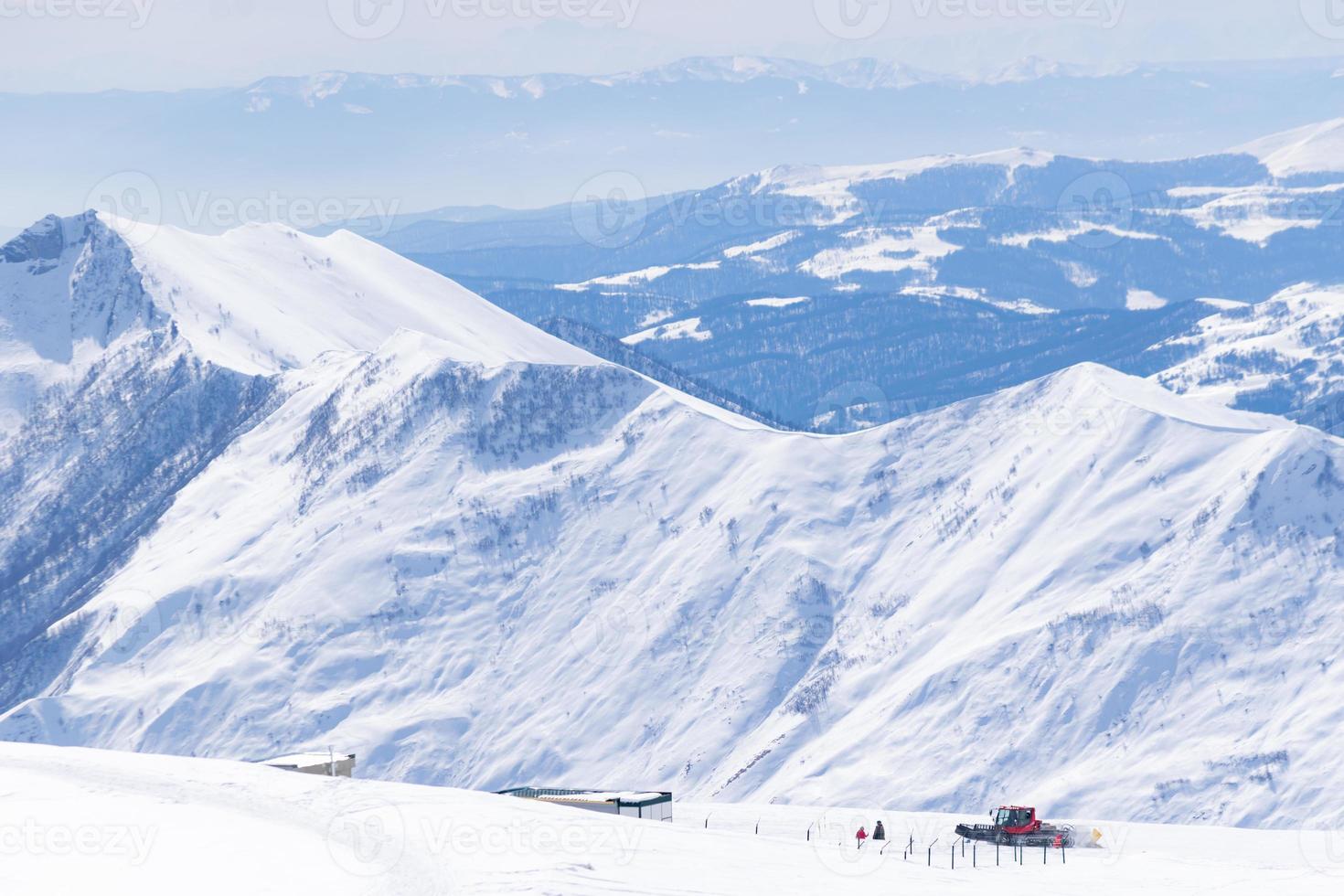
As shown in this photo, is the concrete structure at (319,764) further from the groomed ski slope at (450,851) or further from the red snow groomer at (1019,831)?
the red snow groomer at (1019,831)

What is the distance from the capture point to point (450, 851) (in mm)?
74688

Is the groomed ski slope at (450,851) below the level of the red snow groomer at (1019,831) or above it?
above

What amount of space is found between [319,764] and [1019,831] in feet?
122

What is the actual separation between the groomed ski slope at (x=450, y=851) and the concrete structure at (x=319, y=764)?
6.03 metres

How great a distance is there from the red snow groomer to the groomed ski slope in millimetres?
1784

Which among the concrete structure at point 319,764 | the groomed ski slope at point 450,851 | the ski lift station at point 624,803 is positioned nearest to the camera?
the groomed ski slope at point 450,851

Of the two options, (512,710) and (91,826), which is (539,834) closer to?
(91,826)

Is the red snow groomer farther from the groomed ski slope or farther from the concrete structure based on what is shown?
the concrete structure

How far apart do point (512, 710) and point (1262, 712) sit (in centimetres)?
7628

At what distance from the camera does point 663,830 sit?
84000 millimetres

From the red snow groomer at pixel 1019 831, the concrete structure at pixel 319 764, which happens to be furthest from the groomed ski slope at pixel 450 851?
the concrete structure at pixel 319 764

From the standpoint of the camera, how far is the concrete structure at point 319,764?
328 ft

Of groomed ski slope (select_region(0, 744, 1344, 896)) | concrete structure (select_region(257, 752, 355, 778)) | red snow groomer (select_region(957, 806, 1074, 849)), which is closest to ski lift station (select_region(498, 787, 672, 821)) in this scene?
groomed ski slope (select_region(0, 744, 1344, 896))

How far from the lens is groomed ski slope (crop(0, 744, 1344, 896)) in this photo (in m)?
71.2
